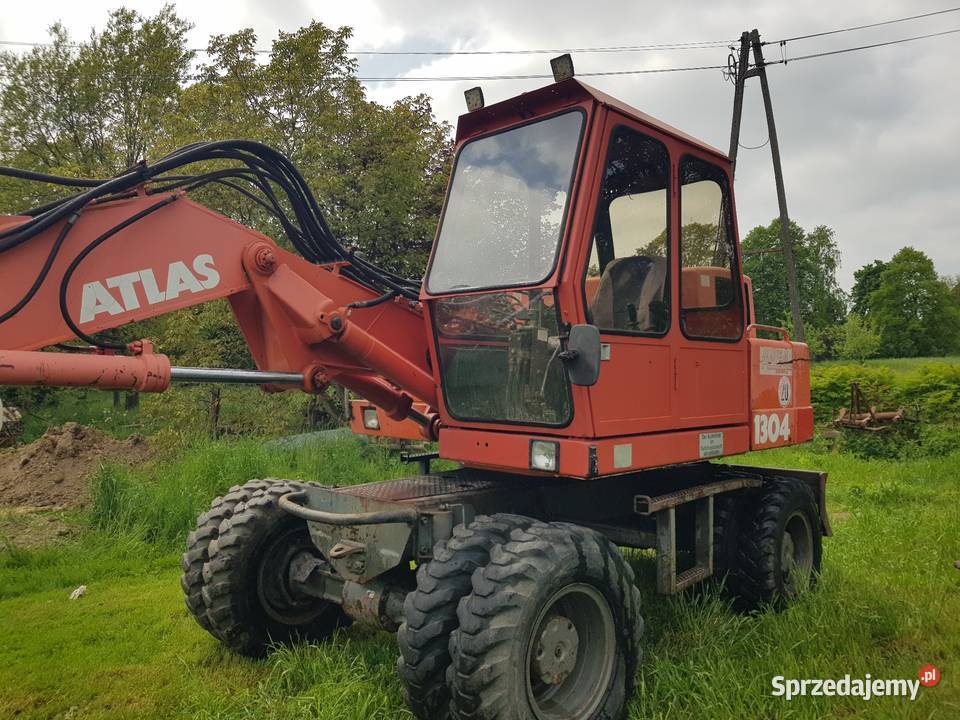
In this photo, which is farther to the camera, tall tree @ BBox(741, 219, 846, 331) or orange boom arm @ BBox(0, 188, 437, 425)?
tall tree @ BBox(741, 219, 846, 331)

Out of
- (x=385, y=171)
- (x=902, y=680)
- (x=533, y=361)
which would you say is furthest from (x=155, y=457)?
(x=902, y=680)

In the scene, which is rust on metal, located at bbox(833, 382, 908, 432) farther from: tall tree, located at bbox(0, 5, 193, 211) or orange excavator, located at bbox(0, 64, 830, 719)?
tall tree, located at bbox(0, 5, 193, 211)

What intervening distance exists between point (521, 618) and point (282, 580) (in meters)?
1.82

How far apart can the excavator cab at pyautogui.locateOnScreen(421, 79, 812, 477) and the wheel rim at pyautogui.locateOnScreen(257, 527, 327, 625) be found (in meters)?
1.08

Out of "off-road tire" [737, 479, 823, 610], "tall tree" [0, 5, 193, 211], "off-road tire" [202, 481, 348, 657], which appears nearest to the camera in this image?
"off-road tire" [202, 481, 348, 657]

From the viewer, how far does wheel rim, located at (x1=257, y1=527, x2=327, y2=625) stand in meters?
4.15

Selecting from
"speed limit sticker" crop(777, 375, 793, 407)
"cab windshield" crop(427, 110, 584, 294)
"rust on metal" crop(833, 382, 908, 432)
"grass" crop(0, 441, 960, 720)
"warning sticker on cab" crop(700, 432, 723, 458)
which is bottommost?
"grass" crop(0, 441, 960, 720)

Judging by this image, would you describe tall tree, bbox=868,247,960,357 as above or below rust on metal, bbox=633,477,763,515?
above

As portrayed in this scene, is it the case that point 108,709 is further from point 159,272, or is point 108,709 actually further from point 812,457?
point 812,457

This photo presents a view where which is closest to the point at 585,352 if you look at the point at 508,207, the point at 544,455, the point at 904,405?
the point at 544,455

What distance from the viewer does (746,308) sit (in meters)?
A: 4.70

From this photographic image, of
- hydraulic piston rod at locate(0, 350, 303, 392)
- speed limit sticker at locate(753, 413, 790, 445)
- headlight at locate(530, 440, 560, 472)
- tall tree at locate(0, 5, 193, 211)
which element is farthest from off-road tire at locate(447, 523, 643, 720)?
tall tree at locate(0, 5, 193, 211)

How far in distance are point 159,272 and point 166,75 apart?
19647 mm

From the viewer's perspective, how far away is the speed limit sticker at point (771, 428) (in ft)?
15.5
